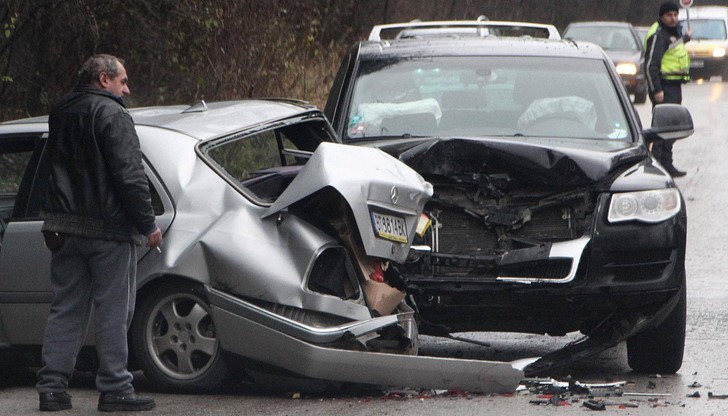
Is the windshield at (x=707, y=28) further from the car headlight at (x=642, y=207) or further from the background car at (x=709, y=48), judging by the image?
the car headlight at (x=642, y=207)

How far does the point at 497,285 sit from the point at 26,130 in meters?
2.48

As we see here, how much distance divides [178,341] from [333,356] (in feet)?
2.63

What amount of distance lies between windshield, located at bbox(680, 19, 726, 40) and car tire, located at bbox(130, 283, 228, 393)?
36.2 meters

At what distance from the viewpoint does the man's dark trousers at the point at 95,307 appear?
6.33 meters

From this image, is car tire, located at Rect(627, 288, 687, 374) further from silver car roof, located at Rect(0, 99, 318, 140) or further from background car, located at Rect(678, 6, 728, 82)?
background car, located at Rect(678, 6, 728, 82)

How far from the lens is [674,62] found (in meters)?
16.2

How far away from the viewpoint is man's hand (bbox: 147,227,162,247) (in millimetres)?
6211

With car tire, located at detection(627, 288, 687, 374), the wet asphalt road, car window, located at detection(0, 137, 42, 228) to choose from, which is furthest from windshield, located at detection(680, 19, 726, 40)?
car window, located at detection(0, 137, 42, 228)

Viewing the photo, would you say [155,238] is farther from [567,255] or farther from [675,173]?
[675,173]

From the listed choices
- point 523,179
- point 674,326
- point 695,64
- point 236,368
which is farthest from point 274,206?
point 695,64

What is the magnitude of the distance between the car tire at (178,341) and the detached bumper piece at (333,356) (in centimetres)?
14

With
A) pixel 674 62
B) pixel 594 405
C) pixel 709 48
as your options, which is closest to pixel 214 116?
pixel 594 405

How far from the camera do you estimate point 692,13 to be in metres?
42.7

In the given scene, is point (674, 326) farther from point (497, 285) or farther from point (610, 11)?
point (610, 11)
